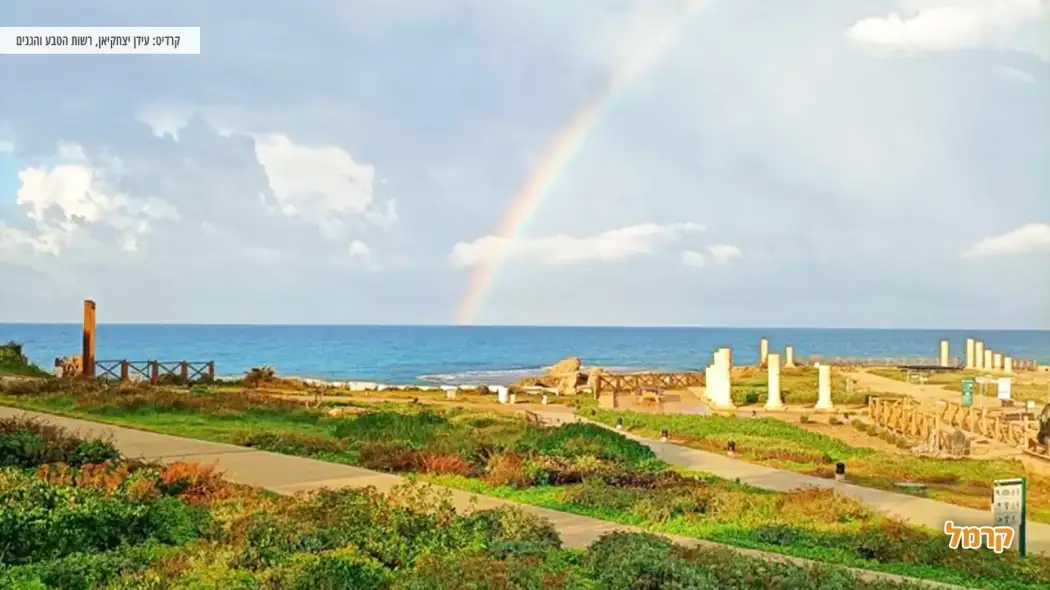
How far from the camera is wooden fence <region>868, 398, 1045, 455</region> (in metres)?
20.5

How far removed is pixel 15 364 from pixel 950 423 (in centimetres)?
3113

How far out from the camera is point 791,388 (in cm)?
3881

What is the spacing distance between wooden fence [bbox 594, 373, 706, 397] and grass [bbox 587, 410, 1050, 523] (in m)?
15.2

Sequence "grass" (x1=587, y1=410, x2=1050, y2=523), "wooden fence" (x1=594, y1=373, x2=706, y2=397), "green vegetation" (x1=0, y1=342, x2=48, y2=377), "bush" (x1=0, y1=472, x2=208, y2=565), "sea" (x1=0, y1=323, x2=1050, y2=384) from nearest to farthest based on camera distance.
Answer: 1. "bush" (x1=0, y1=472, x2=208, y2=565)
2. "grass" (x1=587, y1=410, x2=1050, y2=523)
3. "green vegetation" (x1=0, y1=342, x2=48, y2=377)
4. "wooden fence" (x1=594, y1=373, x2=706, y2=397)
5. "sea" (x1=0, y1=323, x2=1050, y2=384)

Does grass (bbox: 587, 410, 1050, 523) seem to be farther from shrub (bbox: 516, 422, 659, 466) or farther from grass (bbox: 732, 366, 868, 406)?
grass (bbox: 732, 366, 868, 406)

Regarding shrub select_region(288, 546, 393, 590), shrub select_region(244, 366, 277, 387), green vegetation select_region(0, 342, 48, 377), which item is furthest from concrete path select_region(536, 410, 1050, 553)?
shrub select_region(244, 366, 277, 387)

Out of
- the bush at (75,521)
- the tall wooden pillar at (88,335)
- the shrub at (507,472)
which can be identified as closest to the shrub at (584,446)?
the shrub at (507,472)

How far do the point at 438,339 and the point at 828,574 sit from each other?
6302 inches

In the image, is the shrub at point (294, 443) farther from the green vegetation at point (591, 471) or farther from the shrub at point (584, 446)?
the shrub at point (584, 446)

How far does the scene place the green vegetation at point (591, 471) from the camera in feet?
29.6

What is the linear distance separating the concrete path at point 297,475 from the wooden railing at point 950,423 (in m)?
12.7

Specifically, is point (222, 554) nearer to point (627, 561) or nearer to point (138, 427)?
point (627, 561)

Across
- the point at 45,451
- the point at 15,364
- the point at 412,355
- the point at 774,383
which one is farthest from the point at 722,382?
the point at 412,355

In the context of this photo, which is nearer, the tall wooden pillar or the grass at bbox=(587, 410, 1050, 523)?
the grass at bbox=(587, 410, 1050, 523)
